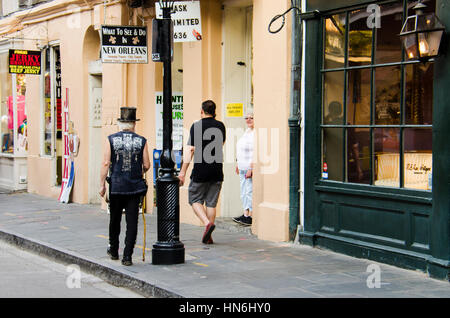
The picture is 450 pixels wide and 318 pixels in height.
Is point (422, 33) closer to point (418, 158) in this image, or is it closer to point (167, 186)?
point (418, 158)

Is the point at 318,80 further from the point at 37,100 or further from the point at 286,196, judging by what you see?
the point at 37,100

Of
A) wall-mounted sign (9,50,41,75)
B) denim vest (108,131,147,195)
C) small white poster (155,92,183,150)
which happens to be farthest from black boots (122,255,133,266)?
wall-mounted sign (9,50,41,75)

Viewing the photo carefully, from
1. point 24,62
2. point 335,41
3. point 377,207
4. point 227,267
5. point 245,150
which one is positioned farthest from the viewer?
point 24,62

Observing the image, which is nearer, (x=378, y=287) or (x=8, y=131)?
(x=378, y=287)

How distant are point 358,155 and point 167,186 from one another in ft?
8.30

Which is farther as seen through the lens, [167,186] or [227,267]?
[167,186]

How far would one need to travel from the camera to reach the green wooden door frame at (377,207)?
730 cm

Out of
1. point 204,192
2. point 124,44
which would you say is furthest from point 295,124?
point 124,44

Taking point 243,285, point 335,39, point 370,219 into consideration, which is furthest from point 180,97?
point 243,285

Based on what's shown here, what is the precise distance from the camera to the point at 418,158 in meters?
7.83

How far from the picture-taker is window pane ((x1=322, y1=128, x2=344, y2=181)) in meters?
9.01

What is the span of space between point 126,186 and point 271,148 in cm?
269

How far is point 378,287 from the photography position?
22.7ft

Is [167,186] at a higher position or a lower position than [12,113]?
lower
